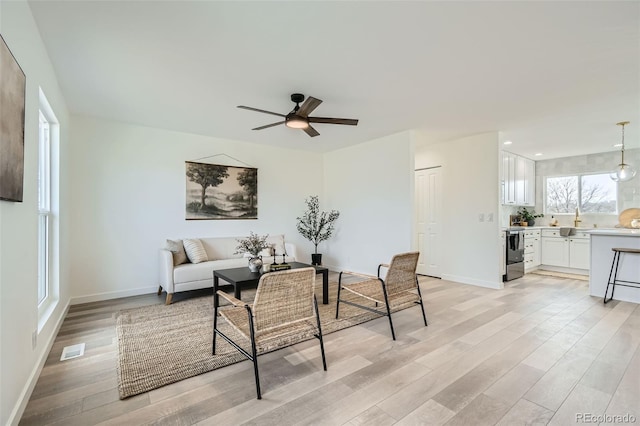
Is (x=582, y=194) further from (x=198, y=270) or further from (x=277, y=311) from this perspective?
(x=198, y=270)

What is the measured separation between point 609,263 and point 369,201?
3.69m

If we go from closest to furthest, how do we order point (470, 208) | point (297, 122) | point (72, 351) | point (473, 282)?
point (72, 351)
point (297, 122)
point (473, 282)
point (470, 208)

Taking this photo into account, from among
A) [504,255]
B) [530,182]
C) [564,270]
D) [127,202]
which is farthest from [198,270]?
[530,182]

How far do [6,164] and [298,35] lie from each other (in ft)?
6.55

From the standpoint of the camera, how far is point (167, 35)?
2258 mm

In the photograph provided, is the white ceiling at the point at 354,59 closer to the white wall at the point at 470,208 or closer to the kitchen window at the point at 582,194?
the white wall at the point at 470,208

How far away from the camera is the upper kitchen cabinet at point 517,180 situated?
598 centimetres

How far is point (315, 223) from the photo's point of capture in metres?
6.27

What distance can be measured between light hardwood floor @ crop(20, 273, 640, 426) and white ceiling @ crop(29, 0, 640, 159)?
8.48 feet

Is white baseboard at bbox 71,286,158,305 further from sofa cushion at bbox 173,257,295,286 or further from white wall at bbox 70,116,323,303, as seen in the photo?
sofa cushion at bbox 173,257,295,286

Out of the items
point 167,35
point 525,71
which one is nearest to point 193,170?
point 167,35

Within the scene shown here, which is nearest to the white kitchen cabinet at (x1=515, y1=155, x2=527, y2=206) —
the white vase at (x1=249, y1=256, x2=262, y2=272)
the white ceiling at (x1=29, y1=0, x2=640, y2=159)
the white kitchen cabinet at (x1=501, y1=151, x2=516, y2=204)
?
the white kitchen cabinet at (x1=501, y1=151, x2=516, y2=204)

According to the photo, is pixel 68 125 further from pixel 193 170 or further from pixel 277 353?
pixel 277 353

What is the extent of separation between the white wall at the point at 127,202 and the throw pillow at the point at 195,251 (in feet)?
1.52
